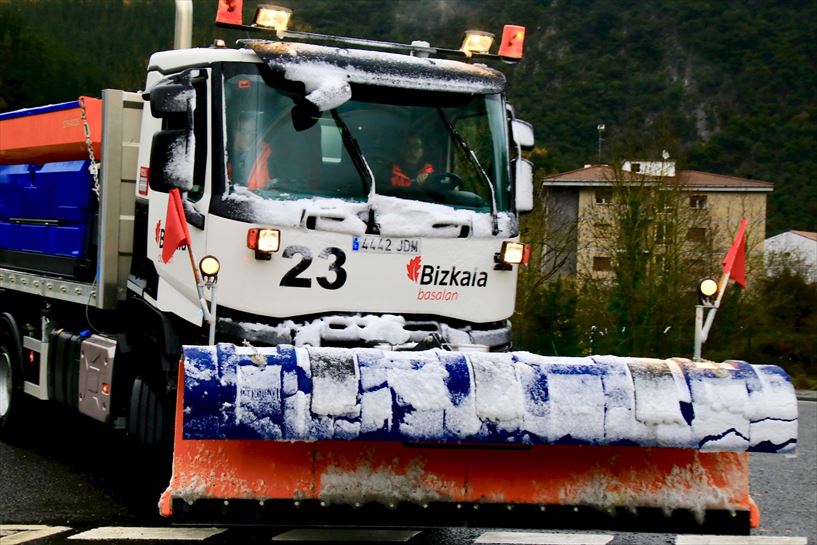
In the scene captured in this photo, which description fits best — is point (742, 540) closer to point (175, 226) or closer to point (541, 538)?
point (541, 538)

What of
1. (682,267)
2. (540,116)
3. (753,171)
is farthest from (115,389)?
(753,171)

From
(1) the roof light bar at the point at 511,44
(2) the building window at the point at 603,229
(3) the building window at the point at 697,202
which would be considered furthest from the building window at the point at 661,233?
(1) the roof light bar at the point at 511,44

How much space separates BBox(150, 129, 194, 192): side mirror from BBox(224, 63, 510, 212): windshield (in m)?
0.22

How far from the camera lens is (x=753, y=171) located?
8994cm

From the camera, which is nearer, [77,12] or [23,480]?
[23,480]

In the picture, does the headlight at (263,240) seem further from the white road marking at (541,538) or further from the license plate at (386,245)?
the white road marking at (541,538)

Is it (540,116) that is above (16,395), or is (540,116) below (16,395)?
above

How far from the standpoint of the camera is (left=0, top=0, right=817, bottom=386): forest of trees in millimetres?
37031

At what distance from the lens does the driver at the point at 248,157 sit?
7.17 metres

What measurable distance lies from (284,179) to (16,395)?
14.6 feet

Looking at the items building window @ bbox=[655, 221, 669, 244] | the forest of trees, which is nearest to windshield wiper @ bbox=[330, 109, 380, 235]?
the forest of trees

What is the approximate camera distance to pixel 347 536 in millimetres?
7562

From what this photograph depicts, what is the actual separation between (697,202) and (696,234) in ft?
6.40

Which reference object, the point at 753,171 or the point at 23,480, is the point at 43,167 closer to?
the point at 23,480
